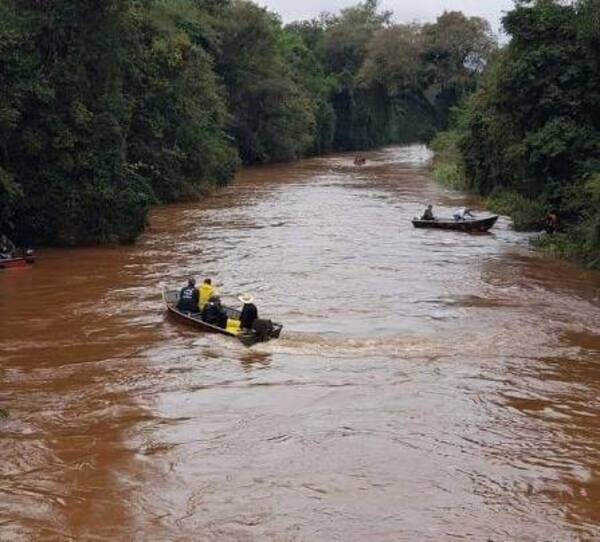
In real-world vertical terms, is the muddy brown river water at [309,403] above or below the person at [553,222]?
below

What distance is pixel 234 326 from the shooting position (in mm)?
18312

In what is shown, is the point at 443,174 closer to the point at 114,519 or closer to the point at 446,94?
the point at 446,94

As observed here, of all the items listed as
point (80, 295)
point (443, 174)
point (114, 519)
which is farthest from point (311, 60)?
point (114, 519)

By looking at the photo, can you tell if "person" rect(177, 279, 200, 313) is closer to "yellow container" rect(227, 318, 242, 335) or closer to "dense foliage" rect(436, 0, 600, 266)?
"yellow container" rect(227, 318, 242, 335)

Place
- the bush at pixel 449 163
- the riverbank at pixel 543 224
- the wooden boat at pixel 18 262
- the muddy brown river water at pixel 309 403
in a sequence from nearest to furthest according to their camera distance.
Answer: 1. the muddy brown river water at pixel 309 403
2. the wooden boat at pixel 18 262
3. the riverbank at pixel 543 224
4. the bush at pixel 449 163

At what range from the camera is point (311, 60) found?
283 ft

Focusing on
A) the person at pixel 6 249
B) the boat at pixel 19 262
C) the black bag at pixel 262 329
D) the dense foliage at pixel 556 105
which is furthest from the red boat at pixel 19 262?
the dense foliage at pixel 556 105

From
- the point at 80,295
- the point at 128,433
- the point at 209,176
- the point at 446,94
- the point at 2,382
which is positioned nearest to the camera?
the point at 128,433

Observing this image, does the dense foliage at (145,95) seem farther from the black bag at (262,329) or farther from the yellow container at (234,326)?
the black bag at (262,329)

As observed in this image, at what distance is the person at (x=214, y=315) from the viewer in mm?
18344

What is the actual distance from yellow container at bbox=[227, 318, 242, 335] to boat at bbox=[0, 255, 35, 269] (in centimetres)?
925

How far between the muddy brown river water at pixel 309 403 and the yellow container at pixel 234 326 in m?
0.42

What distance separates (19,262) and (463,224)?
16.5 metres

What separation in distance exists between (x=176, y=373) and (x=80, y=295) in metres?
7.28
